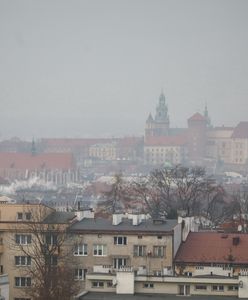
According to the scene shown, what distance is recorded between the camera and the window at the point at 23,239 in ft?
122

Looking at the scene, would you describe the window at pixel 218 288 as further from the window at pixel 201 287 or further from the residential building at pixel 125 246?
the residential building at pixel 125 246

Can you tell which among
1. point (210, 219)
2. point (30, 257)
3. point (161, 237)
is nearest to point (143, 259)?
point (161, 237)

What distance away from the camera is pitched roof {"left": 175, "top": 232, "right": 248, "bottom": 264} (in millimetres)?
35844

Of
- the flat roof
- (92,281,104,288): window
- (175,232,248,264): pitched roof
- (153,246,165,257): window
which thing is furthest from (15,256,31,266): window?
the flat roof

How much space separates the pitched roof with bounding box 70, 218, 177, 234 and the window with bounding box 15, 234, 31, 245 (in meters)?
1.27

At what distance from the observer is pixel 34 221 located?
3753cm

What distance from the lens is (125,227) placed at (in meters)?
37.5

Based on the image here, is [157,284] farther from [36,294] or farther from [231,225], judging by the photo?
[231,225]

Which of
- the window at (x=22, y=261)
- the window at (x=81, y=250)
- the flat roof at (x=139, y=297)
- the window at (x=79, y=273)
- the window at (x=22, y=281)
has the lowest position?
the window at (x=22, y=281)

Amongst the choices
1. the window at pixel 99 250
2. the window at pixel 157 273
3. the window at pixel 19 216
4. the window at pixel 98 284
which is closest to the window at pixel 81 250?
the window at pixel 99 250

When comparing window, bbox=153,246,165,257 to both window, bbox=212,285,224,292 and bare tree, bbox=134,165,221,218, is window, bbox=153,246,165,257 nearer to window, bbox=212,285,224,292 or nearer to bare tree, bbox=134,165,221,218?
window, bbox=212,285,224,292

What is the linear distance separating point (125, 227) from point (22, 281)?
338cm

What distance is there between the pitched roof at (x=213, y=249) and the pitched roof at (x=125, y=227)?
75 centimetres

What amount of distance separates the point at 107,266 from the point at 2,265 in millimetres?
3517
